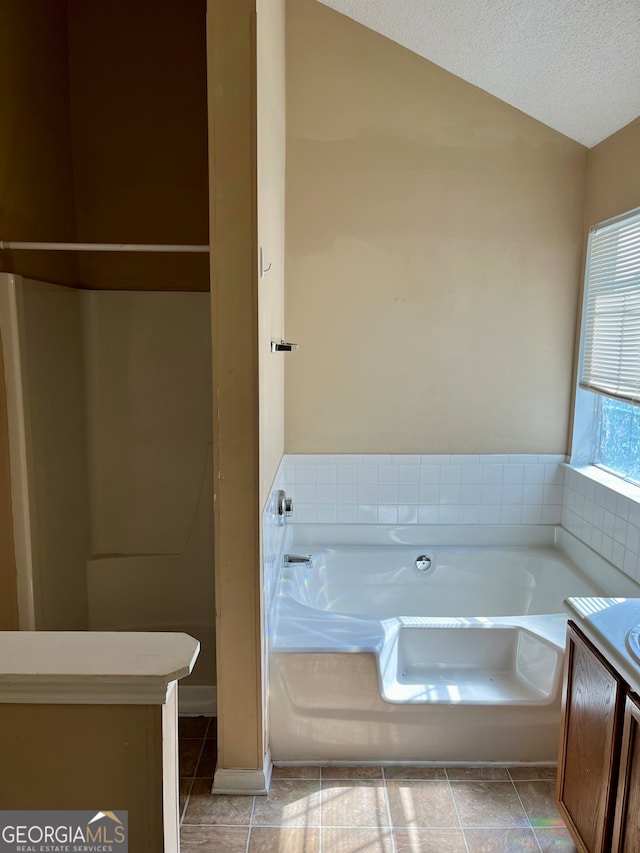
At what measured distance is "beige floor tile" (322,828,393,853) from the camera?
182cm

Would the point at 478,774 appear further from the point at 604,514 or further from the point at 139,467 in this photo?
the point at 139,467

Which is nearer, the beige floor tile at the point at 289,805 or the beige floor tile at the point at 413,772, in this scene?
the beige floor tile at the point at 289,805

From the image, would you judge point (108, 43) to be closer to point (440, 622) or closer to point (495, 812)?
point (440, 622)

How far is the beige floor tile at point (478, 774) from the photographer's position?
83.9 inches

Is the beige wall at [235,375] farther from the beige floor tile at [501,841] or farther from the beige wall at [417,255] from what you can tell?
the beige wall at [417,255]

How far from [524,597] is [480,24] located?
2.52 meters

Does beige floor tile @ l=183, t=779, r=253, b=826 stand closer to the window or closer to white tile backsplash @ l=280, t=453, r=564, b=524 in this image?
white tile backsplash @ l=280, t=453, r=564, b=524

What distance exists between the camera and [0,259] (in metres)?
1.99

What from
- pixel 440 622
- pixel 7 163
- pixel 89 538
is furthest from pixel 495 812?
pixel 7 163

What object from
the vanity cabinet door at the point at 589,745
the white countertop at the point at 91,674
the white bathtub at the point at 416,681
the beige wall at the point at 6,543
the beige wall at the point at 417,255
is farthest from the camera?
the beige wall at the point at 417,255

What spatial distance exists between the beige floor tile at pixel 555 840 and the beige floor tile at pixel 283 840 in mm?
679

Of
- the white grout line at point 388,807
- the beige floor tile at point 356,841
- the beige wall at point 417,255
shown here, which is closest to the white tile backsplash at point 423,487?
the beige wall at point 417,255

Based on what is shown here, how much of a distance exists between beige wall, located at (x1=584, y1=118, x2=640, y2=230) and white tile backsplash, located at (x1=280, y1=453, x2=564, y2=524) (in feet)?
3.92

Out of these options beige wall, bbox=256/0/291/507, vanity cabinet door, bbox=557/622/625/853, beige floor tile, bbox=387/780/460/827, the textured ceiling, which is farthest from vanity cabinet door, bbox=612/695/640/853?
the textured ceiling
